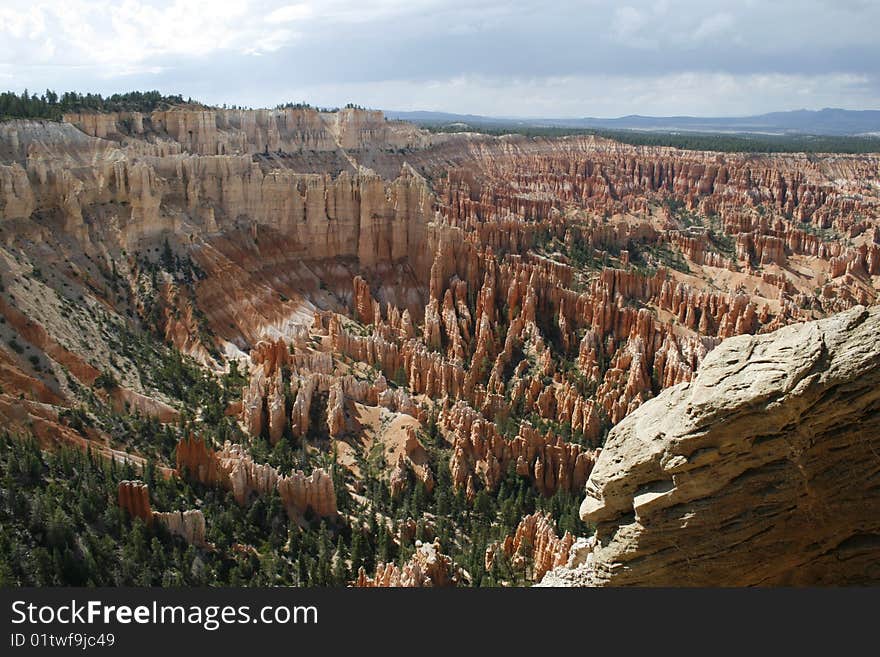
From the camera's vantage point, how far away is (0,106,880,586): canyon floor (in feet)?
34.3

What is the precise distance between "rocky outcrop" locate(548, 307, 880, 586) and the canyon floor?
0.04 metres

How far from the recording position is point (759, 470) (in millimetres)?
10203

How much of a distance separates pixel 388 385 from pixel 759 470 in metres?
30.5

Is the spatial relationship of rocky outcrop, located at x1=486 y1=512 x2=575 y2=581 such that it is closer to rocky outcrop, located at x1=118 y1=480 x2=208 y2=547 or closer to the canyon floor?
the canyon floor

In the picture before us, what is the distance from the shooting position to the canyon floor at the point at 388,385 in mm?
10469

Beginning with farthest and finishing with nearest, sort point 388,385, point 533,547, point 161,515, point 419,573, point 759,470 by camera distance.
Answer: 1. point 388,385
2. point 533,547
3. point 161,515
4. point 419,573
5. point 759,470

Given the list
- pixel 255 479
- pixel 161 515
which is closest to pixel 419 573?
pixel 161 515

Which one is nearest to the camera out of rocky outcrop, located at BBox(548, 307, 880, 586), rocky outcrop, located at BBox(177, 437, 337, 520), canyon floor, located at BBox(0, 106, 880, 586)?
rocky outcrop, located at BBox(548, 307, 880, 586)

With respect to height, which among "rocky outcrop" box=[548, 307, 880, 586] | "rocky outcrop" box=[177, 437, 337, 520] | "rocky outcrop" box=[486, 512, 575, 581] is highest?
"rocky outcrop" box=[548, 307, 880, 586]

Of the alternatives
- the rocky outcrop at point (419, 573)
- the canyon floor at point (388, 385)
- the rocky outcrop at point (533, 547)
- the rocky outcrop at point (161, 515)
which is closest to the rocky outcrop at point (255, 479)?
the canyon floor at point (388, 385)

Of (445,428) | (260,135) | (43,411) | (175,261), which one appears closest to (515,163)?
(260,135)

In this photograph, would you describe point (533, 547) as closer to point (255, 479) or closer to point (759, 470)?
point (255, 479)

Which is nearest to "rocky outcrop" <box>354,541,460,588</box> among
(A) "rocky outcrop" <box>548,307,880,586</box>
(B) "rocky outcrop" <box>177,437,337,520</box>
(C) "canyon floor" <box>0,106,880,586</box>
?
(C) "canyon floor" <box>0,106,880,586</box>

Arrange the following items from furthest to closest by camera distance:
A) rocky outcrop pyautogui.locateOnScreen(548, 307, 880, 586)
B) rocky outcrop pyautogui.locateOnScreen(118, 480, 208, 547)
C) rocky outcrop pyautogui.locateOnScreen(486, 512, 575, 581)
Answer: rocky outcrop pyautogui.locateOnScreen(486, 512, 575, 581), rocky outcrop pyautogui.locateOnScreen(118, 480, 208, 547), rocky outcrop pyautogui.locateOnScreen(548, 307, 880, 586)
